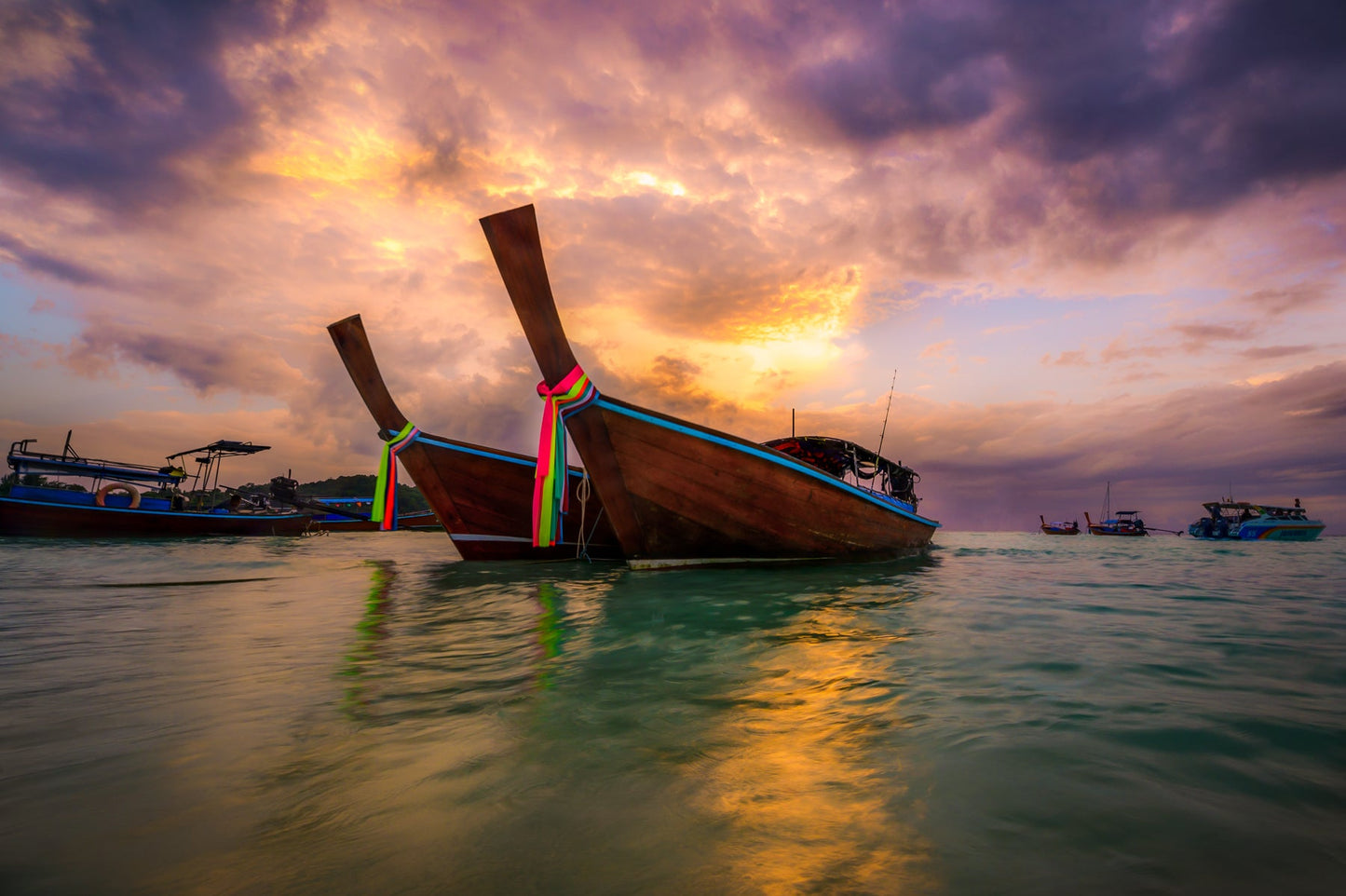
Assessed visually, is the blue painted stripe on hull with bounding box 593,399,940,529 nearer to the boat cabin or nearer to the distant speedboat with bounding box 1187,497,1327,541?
the boat cabin

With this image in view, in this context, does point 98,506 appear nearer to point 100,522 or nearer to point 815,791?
point 100,522

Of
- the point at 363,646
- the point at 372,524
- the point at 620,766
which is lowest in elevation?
the point at 372,524

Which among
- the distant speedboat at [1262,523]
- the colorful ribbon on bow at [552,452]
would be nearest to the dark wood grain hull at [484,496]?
the colorful ribbon on bow at [552,452]

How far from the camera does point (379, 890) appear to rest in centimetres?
133

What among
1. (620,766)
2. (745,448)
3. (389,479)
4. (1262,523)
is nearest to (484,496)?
(389,479)

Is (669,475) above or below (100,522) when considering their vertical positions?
above

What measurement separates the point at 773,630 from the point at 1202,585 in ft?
29.9

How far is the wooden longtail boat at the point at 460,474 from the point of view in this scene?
39.1ft

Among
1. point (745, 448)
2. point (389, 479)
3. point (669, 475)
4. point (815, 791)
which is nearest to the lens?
point (815, 791)

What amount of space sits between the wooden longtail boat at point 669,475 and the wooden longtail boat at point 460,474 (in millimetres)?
2747

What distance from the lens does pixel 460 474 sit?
12.0 m

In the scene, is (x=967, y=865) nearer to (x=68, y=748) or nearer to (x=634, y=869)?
(x=634, y=869)

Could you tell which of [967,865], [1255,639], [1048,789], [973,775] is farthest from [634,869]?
[1255,639]

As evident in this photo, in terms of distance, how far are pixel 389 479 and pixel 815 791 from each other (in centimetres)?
1185
